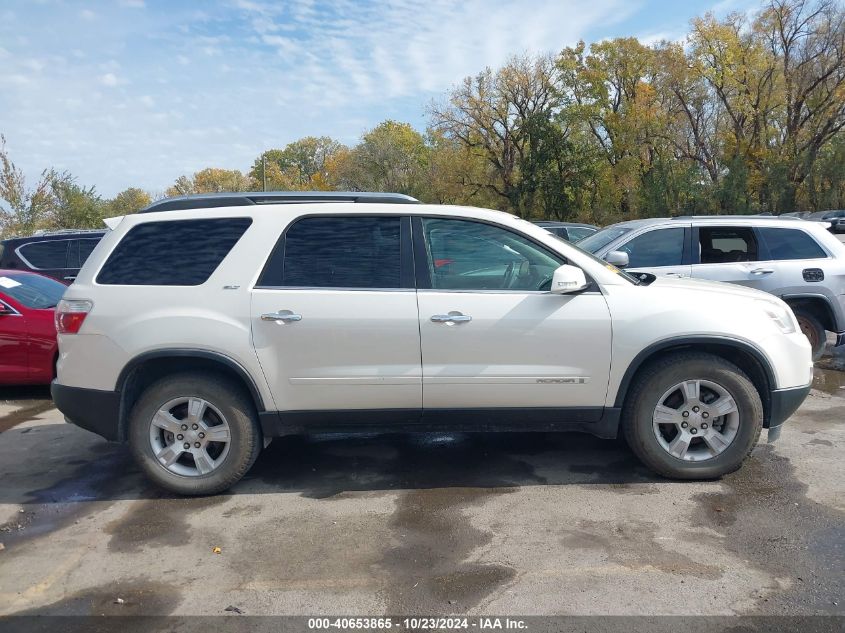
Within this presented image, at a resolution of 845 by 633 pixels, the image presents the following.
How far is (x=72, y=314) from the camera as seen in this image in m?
4.51

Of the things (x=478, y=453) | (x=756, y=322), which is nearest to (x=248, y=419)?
(x=478, y=453)

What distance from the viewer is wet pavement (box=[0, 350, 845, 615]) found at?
3312mm

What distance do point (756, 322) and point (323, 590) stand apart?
10.5 ft

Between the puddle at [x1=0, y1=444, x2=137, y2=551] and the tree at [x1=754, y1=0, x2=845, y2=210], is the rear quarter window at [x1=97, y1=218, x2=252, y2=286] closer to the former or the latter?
the puddle at [x1=0, y1=444, x2=137, y2=551]

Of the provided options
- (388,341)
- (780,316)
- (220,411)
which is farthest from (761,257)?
(220,411)

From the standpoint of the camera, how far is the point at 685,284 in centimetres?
475

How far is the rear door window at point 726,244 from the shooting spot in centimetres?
757

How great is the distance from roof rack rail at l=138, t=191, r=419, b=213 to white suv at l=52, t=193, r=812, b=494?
0.05m

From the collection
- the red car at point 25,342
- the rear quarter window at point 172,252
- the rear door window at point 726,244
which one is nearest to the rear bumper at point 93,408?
the rear quarter window at point 172,252

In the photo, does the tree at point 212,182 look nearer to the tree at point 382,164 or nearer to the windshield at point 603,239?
the tree at point 382,164

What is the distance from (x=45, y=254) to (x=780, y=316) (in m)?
10.3

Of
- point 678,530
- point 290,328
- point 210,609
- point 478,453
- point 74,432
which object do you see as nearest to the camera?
point 210,609

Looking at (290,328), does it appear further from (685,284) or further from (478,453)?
(685,284)

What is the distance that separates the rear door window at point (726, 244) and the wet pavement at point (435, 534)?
252cm
